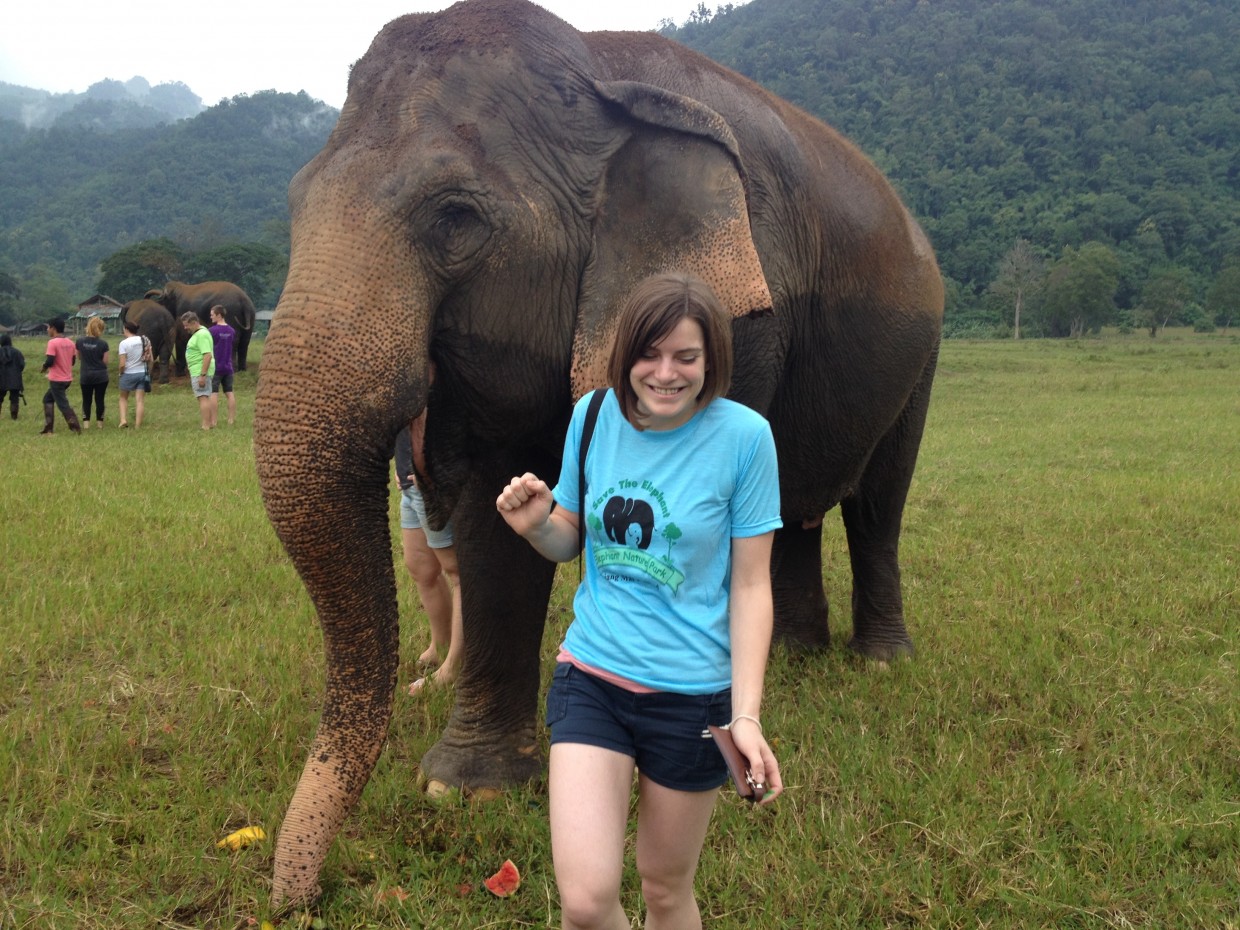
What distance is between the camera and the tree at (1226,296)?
49.3 meters

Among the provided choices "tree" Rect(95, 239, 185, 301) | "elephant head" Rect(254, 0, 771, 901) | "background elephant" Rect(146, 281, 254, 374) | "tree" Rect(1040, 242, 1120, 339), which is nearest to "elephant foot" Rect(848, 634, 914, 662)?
"elephant head" Rect(254, 0, 771, 901)

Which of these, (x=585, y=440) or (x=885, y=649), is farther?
(x=885, y=649)

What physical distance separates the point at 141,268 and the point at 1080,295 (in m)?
47.1

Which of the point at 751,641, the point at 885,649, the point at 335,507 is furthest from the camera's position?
the point at 885,649

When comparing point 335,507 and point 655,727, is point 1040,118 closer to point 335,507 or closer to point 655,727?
point 335,507

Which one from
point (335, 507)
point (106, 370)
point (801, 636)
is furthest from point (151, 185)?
point (335, 507)

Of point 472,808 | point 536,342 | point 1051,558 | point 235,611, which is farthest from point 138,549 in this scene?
point 1051,558

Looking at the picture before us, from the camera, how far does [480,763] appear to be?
11.6 ft

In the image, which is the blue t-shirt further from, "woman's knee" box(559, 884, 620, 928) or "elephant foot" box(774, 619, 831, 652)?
"elephant foot" box(774, 619, 831, 652)

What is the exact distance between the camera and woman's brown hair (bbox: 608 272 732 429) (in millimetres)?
1984

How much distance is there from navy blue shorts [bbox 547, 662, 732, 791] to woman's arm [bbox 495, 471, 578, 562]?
0.97ft

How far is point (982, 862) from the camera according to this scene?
118 inches

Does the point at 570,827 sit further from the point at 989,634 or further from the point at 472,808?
the point at 989,634

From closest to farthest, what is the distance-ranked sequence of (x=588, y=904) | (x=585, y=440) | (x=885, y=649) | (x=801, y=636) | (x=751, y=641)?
(x=588, y=904), (x=751, y=641), (x=585, y=440), (x=885, y=649), (x=801, y=636)
